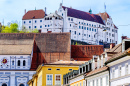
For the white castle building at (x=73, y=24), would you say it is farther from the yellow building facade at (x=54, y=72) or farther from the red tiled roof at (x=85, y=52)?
the yellow building facade at (x=54, y=72)

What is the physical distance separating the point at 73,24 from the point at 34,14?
13.6 m

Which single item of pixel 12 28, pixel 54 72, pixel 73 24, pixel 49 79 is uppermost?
pixel 73 24

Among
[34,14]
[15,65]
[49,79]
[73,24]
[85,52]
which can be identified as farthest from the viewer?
[34,14]

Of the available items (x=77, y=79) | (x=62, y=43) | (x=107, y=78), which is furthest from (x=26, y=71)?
(x=107, y=78)

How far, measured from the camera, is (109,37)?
184000mm

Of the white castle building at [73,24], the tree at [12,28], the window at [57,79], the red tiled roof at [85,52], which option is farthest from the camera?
the white castle building at [73,24]

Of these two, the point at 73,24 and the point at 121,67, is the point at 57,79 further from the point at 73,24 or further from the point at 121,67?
the point at 73,24

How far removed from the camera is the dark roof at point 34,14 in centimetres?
17062

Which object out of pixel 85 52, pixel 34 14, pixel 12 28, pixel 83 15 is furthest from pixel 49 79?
pixel 83 15

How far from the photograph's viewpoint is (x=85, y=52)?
Answer: 10000 centimetres

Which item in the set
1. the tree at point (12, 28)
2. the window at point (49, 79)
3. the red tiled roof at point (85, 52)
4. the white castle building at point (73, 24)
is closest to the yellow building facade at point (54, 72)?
the window at point (49, 79)

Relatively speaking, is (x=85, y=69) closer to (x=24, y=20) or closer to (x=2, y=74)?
(x=2, y=74)

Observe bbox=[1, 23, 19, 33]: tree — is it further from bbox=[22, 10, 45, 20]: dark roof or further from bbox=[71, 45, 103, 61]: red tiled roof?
bbox=[71, 45, 103, 61]: red tiled roof

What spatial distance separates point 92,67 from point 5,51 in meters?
60.7
